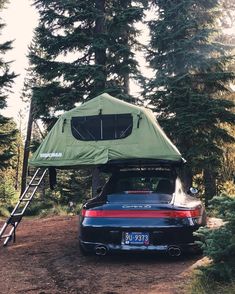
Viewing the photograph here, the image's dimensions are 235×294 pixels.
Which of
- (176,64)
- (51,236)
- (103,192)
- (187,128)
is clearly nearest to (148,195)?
(103,192)

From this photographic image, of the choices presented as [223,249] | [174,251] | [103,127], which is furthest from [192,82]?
[223,249]

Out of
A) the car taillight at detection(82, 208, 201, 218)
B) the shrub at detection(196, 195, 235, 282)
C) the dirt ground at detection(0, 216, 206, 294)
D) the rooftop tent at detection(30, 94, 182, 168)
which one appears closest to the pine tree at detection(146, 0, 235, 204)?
the rooftop tent at detection(30, 94, 182, 168)

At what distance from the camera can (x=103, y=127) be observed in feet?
28.1

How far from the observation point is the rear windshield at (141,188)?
6.97 meters

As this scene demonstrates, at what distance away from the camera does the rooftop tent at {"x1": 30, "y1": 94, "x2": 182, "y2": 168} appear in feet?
26.4

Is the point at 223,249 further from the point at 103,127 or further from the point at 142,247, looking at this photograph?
the point at 103,127

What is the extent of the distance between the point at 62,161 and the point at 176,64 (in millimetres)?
9814

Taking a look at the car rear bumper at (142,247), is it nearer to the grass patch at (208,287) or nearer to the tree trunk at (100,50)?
the grass patch at (208,287)

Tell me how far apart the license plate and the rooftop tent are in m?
1.82

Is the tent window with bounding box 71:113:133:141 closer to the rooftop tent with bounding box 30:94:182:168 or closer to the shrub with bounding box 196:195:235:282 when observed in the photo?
the rooftop tent with bounding box 30:94:182:168

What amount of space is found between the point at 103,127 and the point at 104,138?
0.26m

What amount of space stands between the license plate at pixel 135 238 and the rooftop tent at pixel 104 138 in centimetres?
182

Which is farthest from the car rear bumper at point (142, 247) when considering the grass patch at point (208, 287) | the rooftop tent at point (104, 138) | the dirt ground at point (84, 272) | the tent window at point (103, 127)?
the tent window at point (103, 127)

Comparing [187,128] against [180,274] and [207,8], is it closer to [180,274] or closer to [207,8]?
[207,8]
